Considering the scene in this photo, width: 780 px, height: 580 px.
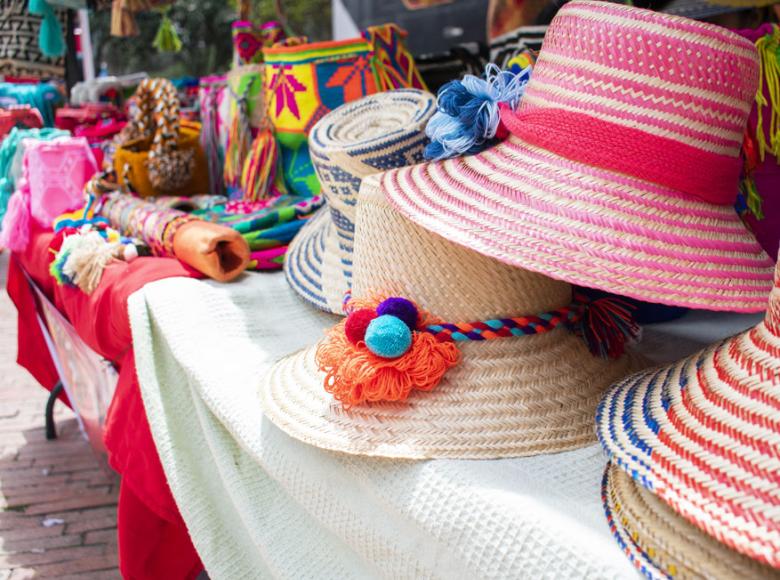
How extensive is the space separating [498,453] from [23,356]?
2192mm

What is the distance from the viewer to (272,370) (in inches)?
41.2

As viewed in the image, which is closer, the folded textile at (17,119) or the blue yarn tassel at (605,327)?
the blue yarn tassel at (605,327)

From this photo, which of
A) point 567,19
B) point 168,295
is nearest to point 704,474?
point 567,19

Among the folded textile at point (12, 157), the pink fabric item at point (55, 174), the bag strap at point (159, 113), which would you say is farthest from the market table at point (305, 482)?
the folded textile at point (12, 157)

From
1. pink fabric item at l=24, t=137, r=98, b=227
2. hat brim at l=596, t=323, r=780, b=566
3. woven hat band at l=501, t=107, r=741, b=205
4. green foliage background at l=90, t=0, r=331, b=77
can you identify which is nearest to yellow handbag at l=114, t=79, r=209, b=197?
pink fabric item at l=24, t=137, r=98, b=227

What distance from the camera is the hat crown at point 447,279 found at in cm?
85

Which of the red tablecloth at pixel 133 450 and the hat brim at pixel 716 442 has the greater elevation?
the hat brim at pixel 716 442

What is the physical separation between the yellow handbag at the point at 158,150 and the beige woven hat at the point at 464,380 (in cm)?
134

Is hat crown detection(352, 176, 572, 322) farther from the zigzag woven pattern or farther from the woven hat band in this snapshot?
the woven hat band

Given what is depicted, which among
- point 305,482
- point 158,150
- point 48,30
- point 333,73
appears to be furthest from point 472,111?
point 48,30

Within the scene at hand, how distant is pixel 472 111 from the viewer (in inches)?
36.5

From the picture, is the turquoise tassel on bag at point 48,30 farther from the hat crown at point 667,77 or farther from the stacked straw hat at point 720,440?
the stacked straw hat at point 720,440

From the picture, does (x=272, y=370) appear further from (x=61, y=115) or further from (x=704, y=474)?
(x=61, y=115)

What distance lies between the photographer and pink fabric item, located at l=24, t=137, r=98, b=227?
6.93ft
